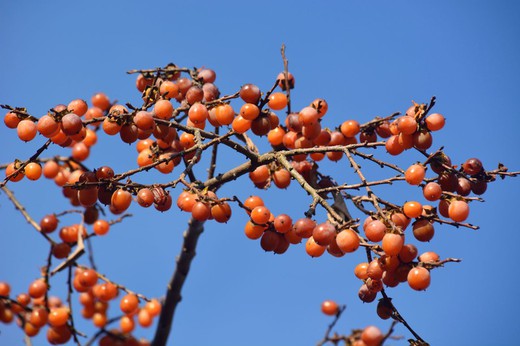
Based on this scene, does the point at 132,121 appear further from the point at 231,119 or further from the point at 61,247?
the point at 61,247

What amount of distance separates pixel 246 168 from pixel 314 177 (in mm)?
450

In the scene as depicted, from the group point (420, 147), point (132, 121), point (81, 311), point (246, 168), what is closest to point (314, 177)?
point (246, 168)

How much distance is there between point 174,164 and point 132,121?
0.51 meters

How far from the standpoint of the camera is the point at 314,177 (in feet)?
10.8

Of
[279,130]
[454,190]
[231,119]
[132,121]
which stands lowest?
[454,190]

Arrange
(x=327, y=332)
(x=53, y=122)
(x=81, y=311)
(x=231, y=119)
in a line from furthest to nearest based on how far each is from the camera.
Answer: (x=81, y=311) < (x=327, y=332) < (x=231, y=119) < (x=53, y=122)

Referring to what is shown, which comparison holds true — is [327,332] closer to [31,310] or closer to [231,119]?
[231,119]

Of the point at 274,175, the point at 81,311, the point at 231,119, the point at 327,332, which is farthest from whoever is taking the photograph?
the point at 81,311

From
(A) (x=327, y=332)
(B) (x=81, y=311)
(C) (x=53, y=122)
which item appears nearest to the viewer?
(C) (x=53, y=122)

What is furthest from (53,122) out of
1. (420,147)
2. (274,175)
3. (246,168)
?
(420,147)

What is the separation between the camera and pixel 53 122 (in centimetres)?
263

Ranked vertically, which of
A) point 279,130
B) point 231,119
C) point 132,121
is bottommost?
point 132,121

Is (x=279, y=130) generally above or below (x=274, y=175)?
above

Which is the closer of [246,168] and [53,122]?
[53,122]
